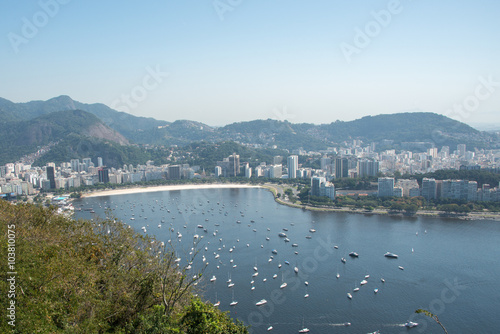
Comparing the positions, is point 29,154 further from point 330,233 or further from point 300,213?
point 330,233

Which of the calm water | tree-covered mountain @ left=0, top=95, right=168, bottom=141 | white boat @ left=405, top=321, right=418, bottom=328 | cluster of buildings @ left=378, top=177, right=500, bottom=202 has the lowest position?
white boat @ left=405, top=321, right=418, bottom=328

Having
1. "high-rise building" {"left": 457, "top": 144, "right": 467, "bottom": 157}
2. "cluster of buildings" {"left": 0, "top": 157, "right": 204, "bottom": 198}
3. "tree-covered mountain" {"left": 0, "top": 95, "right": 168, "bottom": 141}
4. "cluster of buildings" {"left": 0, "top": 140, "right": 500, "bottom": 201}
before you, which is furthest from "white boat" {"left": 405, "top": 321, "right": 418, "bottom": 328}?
"tree-covered mountain" {"left": 0, "top": 95, "right": 168, "bottom": 141}

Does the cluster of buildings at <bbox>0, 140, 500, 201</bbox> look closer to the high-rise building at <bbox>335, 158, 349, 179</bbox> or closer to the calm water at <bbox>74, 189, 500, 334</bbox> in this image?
the high-rise building at <bbox>335, 158, 349, 179</bbox>

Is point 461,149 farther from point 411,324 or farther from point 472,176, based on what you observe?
point 411,324

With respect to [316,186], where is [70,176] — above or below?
above

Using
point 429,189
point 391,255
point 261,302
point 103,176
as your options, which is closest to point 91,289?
point 261,302

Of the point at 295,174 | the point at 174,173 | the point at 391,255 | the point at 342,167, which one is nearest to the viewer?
the point at 391,255

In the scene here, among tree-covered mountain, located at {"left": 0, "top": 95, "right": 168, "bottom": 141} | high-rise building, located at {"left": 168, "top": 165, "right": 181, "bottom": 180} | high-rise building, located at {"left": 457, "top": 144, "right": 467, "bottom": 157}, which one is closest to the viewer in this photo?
high-rise building, located at {"left": 168, "top": 165, "right": 181, "bottom": 180}

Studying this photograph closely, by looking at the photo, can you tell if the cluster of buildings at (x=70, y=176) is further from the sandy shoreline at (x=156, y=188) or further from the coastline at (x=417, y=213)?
the coastline at (x=417, y=213)

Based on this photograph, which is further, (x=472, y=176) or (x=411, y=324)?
(x=472, y=176)
